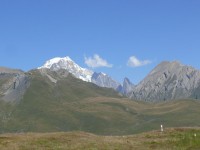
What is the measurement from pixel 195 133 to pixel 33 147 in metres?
23.4

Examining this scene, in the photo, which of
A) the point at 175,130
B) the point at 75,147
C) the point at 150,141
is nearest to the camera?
the point at 75,147

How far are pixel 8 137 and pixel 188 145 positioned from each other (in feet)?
82.4

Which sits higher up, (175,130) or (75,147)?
(175,130)

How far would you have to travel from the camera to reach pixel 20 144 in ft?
175

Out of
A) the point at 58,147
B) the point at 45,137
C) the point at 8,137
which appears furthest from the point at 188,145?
the point at 8,137

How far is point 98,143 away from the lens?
54000 mm

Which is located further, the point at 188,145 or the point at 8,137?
the point at 8,137

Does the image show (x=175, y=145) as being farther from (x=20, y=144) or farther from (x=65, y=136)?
(x=20, y=144)

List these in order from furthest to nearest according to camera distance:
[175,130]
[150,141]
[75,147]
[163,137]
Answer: [175,130]
[163,137]
[150,141]
[75,147]

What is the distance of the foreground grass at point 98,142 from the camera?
51.4 meters

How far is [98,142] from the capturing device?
180ft

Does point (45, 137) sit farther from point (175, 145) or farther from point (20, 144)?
point (175, 145)

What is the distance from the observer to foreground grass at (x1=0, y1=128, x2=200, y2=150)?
169 feet

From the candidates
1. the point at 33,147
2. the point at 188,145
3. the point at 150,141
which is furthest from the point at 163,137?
the point at 33,147
